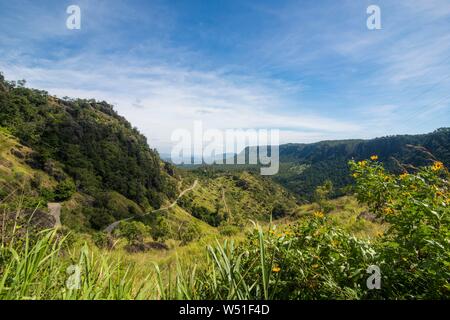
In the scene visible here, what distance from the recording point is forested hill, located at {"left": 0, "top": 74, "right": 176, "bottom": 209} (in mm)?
89688

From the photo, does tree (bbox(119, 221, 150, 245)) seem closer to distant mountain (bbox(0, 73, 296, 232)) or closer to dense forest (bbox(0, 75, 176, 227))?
distant mountain (bbox(0, 73, 296, 232))

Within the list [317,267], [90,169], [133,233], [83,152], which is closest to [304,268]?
[317,267]

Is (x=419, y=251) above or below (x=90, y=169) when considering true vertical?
above

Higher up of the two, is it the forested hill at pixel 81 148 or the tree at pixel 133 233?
the forested hill at pixel 81 148

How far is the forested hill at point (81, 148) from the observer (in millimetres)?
89688

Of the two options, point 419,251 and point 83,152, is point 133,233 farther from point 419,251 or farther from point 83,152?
point 83,152

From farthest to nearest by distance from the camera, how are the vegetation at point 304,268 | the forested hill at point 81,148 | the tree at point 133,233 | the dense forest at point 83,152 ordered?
the forested hill at point 81,148, the dense forest at point 83,152, the tree at point 133,233, the vegetation at point 304,268

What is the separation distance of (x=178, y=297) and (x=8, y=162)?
284 feet

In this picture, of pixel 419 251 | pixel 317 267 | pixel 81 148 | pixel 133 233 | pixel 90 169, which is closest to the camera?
pixel 419 251

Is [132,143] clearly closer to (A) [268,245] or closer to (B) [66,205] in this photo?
(B) [66,205]

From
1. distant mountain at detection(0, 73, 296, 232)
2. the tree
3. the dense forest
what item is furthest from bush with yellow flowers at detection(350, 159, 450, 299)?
the dense forest

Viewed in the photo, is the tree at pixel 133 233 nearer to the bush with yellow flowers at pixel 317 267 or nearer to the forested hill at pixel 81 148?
the bush with yellow flowers at pixel 317 267

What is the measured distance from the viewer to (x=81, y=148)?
103 m

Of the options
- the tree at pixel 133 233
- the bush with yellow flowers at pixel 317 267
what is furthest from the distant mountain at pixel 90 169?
the bush with yellow flowers at pixel 317 267
